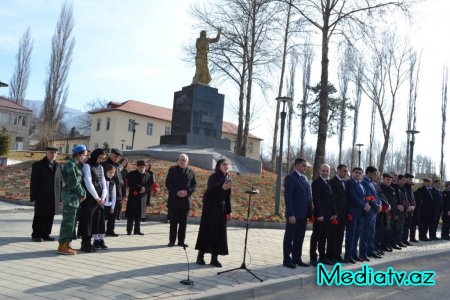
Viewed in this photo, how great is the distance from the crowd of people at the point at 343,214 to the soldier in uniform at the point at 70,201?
3696 millimetres

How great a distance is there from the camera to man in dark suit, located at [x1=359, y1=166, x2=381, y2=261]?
917 centimetres

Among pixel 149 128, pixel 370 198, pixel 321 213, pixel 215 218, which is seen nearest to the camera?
pixel 215 218

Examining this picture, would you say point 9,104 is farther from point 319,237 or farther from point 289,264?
point 289,264

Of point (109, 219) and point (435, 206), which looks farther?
point (435, 206)

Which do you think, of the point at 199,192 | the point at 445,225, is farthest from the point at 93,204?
the point at 445,225

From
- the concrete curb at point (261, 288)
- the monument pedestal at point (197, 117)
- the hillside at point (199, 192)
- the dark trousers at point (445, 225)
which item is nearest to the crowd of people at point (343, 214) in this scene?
the concrete curb at point (261, 288)

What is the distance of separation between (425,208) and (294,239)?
25.8ft

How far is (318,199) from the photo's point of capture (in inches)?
322

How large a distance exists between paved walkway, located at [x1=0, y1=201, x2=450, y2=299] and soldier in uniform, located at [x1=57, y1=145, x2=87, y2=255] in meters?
0.26

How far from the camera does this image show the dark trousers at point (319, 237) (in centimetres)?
820

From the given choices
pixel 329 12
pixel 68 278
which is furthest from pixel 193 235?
pixel 329 12

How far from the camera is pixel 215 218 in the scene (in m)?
Answer: 7.17

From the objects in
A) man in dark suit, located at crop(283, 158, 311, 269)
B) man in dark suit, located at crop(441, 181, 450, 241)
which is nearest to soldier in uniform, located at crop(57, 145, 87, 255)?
man in dark suit, located at crop(283, 158, 311, 269)

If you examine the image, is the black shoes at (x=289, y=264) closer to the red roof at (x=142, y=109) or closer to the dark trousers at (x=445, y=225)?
the dark trousers at (x=445, y=225)
